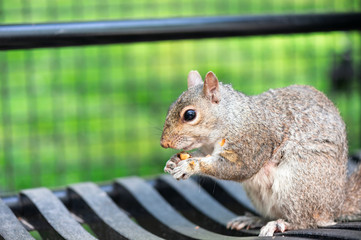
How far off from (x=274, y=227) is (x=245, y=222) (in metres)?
0.14

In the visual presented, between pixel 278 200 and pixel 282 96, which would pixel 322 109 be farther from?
pixel 278 200

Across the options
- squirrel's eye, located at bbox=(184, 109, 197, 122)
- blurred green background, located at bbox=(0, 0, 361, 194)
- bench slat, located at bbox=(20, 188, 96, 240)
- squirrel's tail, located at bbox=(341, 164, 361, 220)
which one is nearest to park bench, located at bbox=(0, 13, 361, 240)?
bench slat, located at bbox=(20, 188, 96, 240)

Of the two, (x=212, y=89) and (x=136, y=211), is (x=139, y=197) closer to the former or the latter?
(x=136, y=211)

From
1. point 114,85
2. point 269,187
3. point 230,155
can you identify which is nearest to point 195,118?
point 230,155

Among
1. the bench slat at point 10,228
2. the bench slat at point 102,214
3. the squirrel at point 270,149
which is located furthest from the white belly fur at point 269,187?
the bench slat at point 10,228

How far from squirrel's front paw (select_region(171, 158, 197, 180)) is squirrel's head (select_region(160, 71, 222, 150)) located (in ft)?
0.18

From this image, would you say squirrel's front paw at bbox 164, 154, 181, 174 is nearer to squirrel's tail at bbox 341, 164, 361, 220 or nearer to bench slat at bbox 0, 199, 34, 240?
bench slat at bbox 0, 199, 34, 240

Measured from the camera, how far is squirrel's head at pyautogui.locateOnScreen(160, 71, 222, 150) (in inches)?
64.9

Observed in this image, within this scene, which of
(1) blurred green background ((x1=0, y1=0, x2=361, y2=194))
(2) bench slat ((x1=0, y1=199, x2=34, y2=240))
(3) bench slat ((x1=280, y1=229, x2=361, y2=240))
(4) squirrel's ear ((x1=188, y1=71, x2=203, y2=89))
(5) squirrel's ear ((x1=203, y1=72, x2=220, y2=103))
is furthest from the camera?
(1) blurred green background ((x1=0, y1=0, x2=361, y2=194))

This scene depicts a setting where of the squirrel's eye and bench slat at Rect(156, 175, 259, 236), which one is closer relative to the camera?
the squirrel's eye

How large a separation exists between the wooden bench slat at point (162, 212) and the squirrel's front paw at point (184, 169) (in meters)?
0.17

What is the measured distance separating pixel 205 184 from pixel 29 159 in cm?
133

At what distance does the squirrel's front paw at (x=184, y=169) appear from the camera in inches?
63.1

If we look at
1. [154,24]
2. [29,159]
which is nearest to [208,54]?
[29,159]
